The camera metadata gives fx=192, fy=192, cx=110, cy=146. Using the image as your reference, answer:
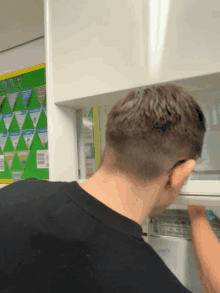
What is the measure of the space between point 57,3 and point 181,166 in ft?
2.30

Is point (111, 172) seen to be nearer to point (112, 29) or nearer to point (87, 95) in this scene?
point (87, 95)

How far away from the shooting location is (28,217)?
0.40m

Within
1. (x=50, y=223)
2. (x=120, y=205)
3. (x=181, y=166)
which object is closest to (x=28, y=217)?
(x=50, y=223)

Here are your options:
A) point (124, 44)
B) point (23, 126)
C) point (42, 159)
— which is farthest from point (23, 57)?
point (124, 44)

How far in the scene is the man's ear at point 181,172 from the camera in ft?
1.53

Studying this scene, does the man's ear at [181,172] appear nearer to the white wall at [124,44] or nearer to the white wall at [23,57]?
the white wall at [124,44]

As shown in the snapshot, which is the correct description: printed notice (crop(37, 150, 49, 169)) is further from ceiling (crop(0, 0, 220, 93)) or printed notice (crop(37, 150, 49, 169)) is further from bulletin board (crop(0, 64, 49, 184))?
ceiling (crop(0, 0, 220, 93))

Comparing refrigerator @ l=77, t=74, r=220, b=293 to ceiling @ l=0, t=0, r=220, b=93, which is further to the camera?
ceiling @ l=0, t=0, r=220, b=93

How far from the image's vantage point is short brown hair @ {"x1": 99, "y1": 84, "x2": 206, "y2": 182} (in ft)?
1.41

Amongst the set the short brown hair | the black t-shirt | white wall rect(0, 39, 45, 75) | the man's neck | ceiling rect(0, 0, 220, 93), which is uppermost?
ceiling rect(0, 0, 220, 93)

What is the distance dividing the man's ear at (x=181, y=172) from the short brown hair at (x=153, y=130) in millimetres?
19

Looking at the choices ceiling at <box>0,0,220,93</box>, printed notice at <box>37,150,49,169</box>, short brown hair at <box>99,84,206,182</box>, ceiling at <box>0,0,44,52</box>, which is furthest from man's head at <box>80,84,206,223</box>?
ceiling at <box>0,0,44,52</box>

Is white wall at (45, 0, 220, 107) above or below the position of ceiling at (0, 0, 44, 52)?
below

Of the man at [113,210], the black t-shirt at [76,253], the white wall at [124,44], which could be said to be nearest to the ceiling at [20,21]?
the white wall at [124,44]
